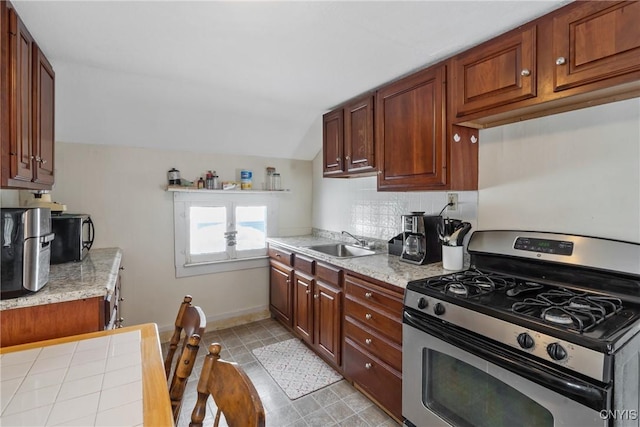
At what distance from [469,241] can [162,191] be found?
273cm

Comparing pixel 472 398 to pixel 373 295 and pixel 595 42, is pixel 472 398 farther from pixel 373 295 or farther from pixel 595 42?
pixel 595 42

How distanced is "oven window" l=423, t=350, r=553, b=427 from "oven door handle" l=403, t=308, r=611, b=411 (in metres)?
0.10

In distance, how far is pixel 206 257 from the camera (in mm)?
3254

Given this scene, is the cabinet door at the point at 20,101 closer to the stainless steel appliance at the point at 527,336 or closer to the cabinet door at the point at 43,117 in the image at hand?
the cabinet door at the point at 43,117

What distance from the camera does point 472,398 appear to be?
1.40 meters

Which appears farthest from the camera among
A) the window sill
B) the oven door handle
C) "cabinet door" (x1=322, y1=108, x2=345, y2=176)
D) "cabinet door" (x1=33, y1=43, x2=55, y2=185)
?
the window sill

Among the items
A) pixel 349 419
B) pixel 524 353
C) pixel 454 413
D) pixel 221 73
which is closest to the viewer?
pixel 524 353

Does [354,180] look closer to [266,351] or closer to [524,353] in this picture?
[266,351]

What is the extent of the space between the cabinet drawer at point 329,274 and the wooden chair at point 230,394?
1.44m

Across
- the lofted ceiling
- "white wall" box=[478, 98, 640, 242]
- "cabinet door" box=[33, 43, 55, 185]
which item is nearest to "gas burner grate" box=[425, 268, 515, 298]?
"white wall" box=[478, 98, 640, 242]

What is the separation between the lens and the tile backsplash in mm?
2213

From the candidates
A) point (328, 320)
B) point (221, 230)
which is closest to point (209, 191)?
point (221, 230)

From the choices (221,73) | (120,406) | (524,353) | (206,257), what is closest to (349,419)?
(524,353)

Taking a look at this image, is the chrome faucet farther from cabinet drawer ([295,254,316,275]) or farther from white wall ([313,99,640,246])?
white wall ([313,99,640,246])
